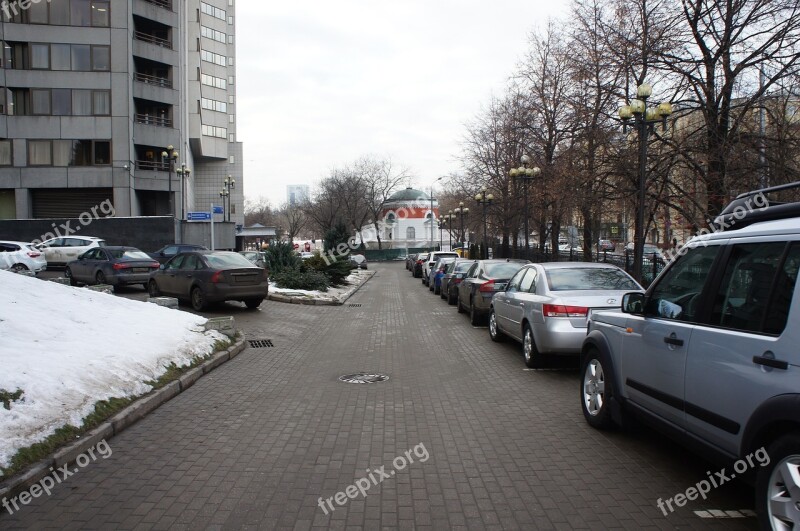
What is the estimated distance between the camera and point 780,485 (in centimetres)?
323

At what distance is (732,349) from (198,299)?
13.2m

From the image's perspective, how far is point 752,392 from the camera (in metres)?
3.47

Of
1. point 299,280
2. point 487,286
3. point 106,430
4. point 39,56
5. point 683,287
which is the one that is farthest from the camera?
point 39,56

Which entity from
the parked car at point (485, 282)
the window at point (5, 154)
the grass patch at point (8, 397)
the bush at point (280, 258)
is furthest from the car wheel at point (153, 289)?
the window at point (5, 154)

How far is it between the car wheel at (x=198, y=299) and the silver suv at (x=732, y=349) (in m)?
11.4

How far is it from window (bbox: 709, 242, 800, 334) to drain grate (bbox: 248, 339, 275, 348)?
879 centimetres

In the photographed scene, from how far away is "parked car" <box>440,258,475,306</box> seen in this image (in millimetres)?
19812

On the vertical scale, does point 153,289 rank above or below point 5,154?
below

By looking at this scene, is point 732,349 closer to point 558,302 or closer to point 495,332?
point 558,302

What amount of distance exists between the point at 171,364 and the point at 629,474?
598 cm

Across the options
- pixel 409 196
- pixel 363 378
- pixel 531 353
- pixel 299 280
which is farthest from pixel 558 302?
pixel 409 196

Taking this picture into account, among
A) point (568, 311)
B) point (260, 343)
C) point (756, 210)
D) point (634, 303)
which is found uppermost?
point (756, 210)

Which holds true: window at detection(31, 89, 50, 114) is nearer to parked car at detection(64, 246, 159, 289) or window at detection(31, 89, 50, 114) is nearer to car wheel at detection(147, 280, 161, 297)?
parked car at detection(64, 246, 159, 289)

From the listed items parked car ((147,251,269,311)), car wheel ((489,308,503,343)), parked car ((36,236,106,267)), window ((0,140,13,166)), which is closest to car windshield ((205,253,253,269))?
parked car ((147,251,269,311))
